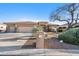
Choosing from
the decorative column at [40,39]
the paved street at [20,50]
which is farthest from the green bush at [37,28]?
the paved street at [20,50]

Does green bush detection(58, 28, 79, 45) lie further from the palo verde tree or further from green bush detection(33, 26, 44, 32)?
green bush detection(33, 26, 44, 32)

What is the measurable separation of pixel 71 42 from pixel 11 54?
1.18 m

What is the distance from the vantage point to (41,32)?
264 inches

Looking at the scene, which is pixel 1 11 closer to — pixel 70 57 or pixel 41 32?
pixel 41 32

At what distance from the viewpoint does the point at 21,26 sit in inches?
266

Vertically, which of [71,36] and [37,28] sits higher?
[37,28]

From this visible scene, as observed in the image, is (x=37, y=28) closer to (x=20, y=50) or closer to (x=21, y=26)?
(x=21, y=26)

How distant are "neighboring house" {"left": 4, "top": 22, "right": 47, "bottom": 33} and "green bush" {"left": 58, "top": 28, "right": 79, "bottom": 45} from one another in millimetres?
440

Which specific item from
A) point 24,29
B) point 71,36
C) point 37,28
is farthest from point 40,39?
point 71,36

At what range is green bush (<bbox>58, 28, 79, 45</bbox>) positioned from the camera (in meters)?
6.65

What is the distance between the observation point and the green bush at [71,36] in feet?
21.8

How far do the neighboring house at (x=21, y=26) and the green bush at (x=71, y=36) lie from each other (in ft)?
1.44

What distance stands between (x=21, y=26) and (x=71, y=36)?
39.1 inches

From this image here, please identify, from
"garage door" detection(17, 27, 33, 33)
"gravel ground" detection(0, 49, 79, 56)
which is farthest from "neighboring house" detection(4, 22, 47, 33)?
"gravel ground" detection(0, 49, 79, 56)
